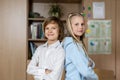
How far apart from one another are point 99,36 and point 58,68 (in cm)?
183

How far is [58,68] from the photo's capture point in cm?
161

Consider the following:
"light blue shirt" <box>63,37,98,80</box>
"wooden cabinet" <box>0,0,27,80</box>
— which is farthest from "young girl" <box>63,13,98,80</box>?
"wooden cabinet" <box>0,0,27,80</box>

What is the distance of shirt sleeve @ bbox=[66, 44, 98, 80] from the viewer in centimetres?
147

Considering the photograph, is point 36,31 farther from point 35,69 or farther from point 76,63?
point 76,63

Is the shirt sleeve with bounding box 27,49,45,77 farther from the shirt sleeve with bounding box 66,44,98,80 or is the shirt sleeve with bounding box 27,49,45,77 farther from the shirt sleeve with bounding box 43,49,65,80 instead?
the shirt sleeve with bounding box 66,44,98,80

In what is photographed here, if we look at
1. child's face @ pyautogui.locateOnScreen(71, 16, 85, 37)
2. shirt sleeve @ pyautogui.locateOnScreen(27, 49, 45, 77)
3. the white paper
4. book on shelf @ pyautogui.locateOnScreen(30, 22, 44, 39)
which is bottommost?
shirt sleeve @ pyautogui.locateOnScreen(27, 49, 45, 77)

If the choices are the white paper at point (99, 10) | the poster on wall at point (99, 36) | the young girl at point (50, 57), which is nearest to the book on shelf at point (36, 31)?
the poster on wall at point (99, 36)

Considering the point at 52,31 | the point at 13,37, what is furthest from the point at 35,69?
the point at 13,37

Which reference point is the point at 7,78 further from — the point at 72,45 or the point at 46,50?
the point at 72,45

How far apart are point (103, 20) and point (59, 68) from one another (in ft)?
6.18

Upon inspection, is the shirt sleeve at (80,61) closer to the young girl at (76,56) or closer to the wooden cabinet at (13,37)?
the young girl at (76,56)

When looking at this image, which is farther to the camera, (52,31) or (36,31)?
(36,31)

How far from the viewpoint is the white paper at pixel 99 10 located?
3322 millimetres

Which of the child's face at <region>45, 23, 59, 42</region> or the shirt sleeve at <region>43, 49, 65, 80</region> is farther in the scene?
the child's face at <region>45, 23, 59, 42</region>
